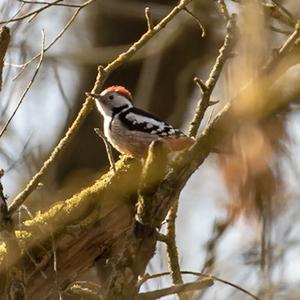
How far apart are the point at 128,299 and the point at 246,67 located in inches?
32.0

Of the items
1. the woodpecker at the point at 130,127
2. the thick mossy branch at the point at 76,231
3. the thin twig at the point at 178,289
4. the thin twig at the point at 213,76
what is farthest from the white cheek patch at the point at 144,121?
the thin twig at the point at 178,289

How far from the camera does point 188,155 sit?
2.53 meters

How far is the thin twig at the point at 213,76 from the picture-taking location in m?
3.28

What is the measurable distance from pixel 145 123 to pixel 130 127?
0.25 ft

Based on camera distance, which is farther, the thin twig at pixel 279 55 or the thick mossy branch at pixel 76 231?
the thick mossy branch at pixel 76 231

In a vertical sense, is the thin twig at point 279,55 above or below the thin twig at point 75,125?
below

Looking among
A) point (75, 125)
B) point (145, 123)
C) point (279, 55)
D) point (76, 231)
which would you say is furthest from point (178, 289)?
point (145, 123)

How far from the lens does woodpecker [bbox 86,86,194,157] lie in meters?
3.74

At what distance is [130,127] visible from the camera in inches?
161

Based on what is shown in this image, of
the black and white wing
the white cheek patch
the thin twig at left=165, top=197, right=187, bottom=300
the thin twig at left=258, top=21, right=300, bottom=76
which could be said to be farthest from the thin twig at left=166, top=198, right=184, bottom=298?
the thin twig at left=258, top=21, right=300, bottom=76

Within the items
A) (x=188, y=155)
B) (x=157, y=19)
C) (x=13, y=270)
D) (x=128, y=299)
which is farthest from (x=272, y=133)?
(x=157, y=19)

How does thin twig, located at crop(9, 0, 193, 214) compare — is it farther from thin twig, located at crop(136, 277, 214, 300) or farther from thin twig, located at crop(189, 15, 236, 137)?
thin twig, located at crop(136, 277, 214, 300)

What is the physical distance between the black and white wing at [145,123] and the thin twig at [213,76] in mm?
122

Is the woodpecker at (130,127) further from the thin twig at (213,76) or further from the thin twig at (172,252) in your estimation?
the thin twig at (172,252)
